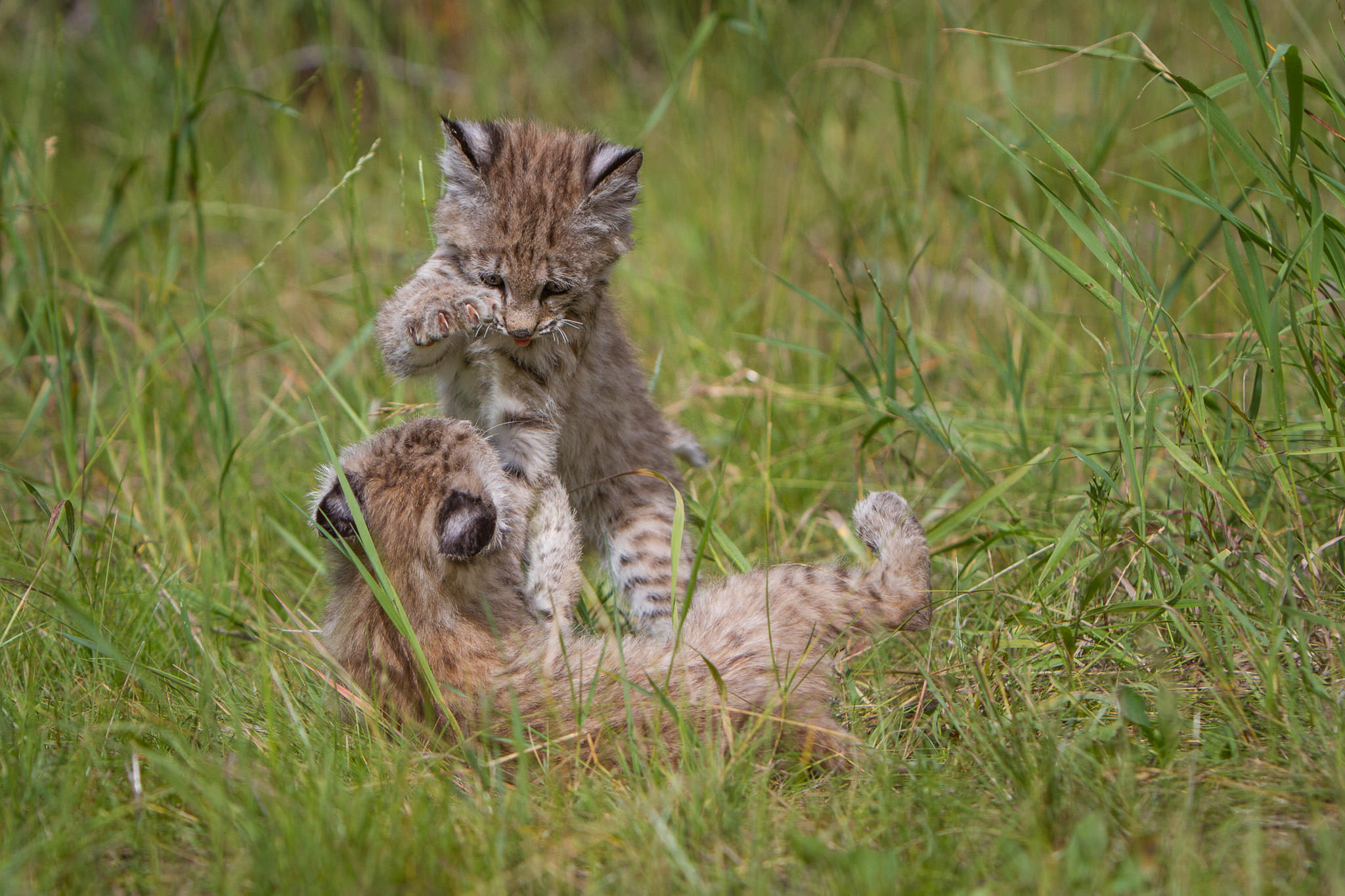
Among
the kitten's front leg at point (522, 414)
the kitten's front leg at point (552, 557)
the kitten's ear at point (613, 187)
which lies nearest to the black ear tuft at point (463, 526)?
the kitten's front leg at point (552, 557)

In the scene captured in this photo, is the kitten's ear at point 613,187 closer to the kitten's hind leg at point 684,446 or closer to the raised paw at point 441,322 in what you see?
the raised paw at point 441,322

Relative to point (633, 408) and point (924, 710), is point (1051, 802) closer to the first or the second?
point (924, 710)

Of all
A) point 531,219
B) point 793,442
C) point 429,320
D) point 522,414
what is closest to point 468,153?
point 531,219

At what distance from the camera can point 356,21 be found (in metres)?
7.52

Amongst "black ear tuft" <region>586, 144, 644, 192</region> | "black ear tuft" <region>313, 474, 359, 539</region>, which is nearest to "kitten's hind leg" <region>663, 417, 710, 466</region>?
"black ear tuft" <region>586, 144, 644, 192</region>

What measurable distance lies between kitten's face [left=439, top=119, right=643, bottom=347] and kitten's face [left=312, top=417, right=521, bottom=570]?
0.50 m

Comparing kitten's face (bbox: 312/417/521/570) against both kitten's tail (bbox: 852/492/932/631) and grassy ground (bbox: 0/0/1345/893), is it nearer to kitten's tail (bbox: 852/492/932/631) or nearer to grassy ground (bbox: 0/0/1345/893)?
grassy ground (bbox: 0/0/1345/893)

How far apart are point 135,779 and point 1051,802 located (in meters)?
2.45

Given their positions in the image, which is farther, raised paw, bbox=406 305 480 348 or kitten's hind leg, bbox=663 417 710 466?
kitten's hind leg, bbox=663 417 710 466

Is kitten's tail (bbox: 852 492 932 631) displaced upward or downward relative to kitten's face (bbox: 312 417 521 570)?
downward

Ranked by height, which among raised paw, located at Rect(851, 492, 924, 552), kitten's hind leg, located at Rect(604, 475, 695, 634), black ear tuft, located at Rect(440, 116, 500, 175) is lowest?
kitten's hind leg, located at Rect(604, 475, 695, 634)

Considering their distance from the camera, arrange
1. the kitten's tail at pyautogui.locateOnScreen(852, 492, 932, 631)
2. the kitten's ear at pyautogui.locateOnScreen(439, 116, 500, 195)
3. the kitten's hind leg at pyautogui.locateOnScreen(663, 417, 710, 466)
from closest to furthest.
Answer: the kitten's tail at pyautogui.locateOnScreen(852, 492, 932, 631)
the kitten's ear at pyautogui.locateOnScreen(439, 116, 500, 195)
the kitten's hind leg at pyautogui.locateOnScreen(663, 417, 710, 466)

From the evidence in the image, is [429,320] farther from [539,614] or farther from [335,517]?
[539,614]

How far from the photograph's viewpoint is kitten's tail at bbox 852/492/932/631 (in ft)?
12.9
